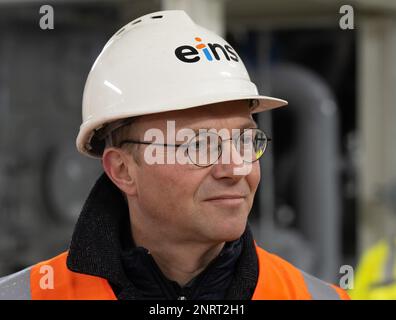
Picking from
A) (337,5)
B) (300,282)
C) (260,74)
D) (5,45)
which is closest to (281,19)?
(260,74)

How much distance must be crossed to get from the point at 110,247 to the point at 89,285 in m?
0.09

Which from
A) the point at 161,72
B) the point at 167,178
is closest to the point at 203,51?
the point at 161,72

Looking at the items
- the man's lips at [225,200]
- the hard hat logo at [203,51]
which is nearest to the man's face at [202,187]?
the man's lips at [225,200]

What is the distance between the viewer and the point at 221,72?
4.95 feet

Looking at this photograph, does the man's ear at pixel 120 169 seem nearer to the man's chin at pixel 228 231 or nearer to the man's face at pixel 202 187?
the man's face at pixel 202 187

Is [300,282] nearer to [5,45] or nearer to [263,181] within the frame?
[5,45]

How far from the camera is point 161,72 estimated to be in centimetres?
148

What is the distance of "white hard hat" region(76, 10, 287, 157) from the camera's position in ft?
4.80

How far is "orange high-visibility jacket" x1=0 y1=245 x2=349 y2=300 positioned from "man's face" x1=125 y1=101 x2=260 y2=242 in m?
0.20

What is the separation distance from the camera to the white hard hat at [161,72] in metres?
1.46

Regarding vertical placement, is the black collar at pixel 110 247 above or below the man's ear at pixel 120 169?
below

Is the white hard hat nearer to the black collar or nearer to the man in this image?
the man

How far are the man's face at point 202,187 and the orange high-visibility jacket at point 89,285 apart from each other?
20 centimetres

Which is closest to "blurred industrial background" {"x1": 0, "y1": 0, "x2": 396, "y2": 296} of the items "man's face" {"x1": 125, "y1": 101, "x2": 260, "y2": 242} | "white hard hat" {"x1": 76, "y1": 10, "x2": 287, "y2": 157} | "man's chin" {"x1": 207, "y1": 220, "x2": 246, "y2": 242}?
"white hard hat" {"x1": 76, "y1": 10, "x2": 287, "y2": 157}
